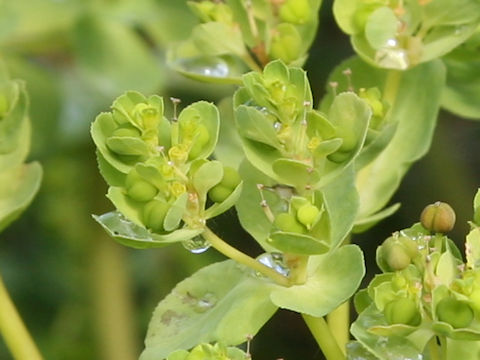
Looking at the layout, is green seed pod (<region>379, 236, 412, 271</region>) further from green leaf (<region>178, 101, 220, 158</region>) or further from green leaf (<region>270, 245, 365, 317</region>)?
green leaf (<region>178, 101, 220, 158</region>)

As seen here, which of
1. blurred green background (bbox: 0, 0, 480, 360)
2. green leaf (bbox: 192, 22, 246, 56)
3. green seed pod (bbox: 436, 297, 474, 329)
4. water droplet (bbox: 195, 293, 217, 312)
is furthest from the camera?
blurred green background (bbox: 0, 0, 480, 360)

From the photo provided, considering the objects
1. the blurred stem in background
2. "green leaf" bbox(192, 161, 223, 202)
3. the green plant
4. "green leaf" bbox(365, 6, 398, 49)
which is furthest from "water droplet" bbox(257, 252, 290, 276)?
the blurred stem in background

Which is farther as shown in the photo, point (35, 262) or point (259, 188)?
point (35, 262)

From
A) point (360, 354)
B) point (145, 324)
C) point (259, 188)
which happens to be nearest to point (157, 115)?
point (259, 188)

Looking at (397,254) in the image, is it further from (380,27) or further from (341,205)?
(380,27)

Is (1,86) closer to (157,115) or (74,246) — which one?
(157,115)

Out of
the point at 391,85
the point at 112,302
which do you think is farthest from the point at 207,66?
the point at 112,302

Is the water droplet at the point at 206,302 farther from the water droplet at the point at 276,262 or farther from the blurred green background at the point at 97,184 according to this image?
the blurred green background at the point at 97,184
